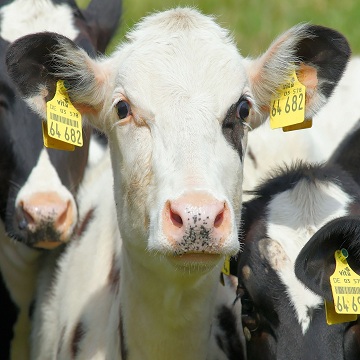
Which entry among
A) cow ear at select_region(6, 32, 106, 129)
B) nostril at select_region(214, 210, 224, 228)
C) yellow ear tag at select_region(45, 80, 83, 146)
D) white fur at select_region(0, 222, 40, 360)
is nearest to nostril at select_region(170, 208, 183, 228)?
nostril at select_region(214, 210, 224, 228)

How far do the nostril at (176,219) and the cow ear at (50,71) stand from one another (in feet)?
3.09

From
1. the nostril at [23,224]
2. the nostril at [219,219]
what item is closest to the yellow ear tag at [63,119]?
the nostril at [23,224]

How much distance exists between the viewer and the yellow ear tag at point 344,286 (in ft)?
15.7

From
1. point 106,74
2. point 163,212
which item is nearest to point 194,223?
point 163,212

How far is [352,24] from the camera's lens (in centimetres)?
1158

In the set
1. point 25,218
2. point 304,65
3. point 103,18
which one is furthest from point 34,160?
point 304,65

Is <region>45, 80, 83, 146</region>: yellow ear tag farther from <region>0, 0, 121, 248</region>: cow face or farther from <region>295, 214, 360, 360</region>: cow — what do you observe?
<region>295, 214, 360, 360</region>: cow

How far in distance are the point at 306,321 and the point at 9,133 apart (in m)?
2.13

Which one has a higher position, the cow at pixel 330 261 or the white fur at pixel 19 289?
the cow at pixel 330 261

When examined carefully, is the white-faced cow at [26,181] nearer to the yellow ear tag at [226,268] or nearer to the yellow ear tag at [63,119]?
the yellow ear tag at [63,119]

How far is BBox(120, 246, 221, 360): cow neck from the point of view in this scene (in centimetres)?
522

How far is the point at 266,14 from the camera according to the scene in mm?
12008

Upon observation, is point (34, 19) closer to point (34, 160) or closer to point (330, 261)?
point (34, 160)

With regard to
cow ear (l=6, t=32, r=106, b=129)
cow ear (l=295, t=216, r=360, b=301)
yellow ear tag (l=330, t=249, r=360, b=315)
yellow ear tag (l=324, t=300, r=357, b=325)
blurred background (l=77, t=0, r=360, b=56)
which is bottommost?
blurred background (l=77, t=0, r=360, b=56)
